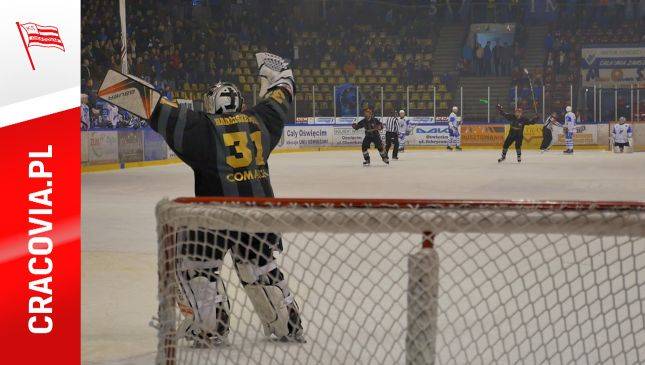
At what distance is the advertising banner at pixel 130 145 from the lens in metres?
18.2

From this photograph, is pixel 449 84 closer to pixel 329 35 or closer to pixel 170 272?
pixel 329 35

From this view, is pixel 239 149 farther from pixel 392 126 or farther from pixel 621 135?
pixel 621 135

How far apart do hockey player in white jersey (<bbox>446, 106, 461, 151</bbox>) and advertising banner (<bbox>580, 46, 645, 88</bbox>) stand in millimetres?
7163

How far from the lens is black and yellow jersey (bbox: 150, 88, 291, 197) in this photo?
158 inches

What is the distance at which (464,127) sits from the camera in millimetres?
28156

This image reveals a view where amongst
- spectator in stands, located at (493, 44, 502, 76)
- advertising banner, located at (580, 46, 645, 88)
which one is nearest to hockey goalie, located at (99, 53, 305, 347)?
spectator in stands, located at (493, 44, 502, 76)

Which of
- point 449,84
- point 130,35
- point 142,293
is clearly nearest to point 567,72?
point 449,84

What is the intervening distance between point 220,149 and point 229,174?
121mm

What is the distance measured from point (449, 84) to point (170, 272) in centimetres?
2887

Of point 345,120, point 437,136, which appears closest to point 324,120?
point 345,120

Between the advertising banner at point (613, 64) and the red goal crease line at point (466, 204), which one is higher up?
the advertising banner at point (613, 64)

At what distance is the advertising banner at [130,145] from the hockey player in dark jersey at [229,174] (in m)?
14.3

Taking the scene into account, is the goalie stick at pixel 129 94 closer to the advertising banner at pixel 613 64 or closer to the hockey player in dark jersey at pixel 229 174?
the hockey player in dark jersey at pixel 229 174

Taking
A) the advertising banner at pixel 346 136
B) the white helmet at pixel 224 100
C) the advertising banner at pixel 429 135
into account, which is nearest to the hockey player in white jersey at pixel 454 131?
the advertising banner at pixel 429 135
